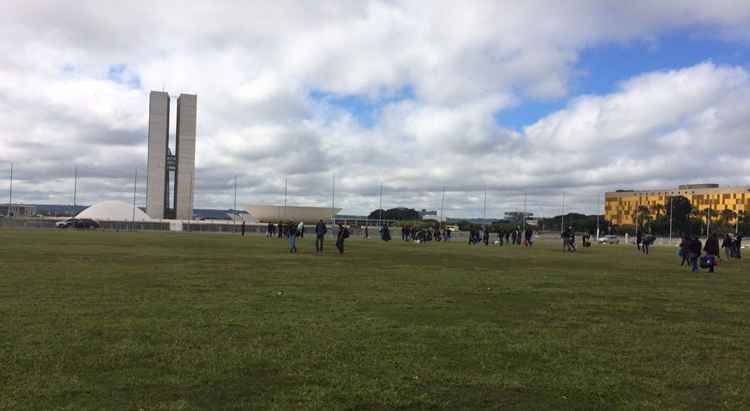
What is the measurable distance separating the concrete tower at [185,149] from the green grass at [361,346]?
87520 mm

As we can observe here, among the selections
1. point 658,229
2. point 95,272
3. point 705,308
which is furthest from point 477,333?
point 658,229

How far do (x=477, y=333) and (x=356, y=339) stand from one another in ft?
5.24

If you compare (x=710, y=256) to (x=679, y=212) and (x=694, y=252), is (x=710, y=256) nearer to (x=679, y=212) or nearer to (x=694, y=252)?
(x=694, y=252)

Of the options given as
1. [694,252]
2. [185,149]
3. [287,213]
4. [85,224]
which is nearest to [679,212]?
[287,213]

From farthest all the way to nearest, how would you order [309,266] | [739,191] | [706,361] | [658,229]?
1. [739,191]
2. [658,229]
3. [309,266]
4. [706,361]

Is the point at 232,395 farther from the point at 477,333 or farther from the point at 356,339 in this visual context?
the point at 477,333

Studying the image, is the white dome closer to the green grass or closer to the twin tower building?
the twin tower building

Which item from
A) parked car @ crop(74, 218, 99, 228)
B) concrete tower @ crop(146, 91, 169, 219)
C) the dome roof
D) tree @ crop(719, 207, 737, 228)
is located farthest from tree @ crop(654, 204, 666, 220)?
parked car @ crop(74, 218, 99, 228)

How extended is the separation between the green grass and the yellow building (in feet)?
384

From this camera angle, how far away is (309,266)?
59.6 ft

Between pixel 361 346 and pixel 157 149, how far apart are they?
95656 mm

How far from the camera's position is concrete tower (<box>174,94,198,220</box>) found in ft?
319

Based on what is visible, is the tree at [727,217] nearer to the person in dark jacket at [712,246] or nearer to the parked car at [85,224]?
the parked car at [85,224]

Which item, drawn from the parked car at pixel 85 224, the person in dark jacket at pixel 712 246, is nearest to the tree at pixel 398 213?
the parked car at pixel 85 224
